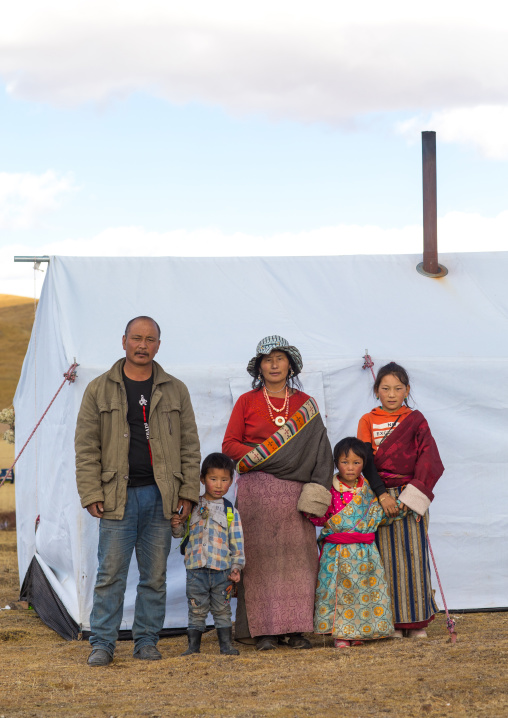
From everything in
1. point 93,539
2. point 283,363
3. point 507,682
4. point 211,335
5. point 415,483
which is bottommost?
point 507,682

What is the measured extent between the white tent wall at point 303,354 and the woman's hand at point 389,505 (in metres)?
0.69

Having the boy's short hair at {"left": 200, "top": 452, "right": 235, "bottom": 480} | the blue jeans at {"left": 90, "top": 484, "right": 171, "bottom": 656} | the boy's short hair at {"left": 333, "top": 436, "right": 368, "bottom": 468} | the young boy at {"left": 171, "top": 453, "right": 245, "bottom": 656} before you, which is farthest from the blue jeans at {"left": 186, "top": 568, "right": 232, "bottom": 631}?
the boy's short hair at {"left": 333, "top": 436, "right": 368, "bottom": 468}

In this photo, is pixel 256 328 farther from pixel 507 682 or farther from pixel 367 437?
pixel 507 682

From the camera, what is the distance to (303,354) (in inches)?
187

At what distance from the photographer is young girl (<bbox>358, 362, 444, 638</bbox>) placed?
4055 millimetres

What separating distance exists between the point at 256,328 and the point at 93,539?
4.80 feet

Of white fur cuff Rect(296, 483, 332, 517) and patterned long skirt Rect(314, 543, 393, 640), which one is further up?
white fur cuff Rect(296, 483, 332, 517)

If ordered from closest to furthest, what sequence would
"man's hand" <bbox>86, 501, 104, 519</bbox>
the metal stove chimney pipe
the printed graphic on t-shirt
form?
"man's hand" <bbox>86, 501, 104, 519</bbox> → the printed graphic on t-shirt → the metal stove chimney pipe

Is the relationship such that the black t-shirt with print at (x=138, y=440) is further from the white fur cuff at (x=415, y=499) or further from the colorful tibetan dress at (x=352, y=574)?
the white fur cuff at (x=415, y=499)

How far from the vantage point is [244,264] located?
17.9ft

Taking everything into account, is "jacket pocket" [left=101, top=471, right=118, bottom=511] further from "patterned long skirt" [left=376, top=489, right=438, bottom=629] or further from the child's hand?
"patterned long skirt" [left=376, top=489, right=438, bottom=629]

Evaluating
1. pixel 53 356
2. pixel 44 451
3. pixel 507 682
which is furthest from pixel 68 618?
pixel 507 682

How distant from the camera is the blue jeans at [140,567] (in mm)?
3738

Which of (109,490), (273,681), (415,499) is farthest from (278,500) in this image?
(273,681)
